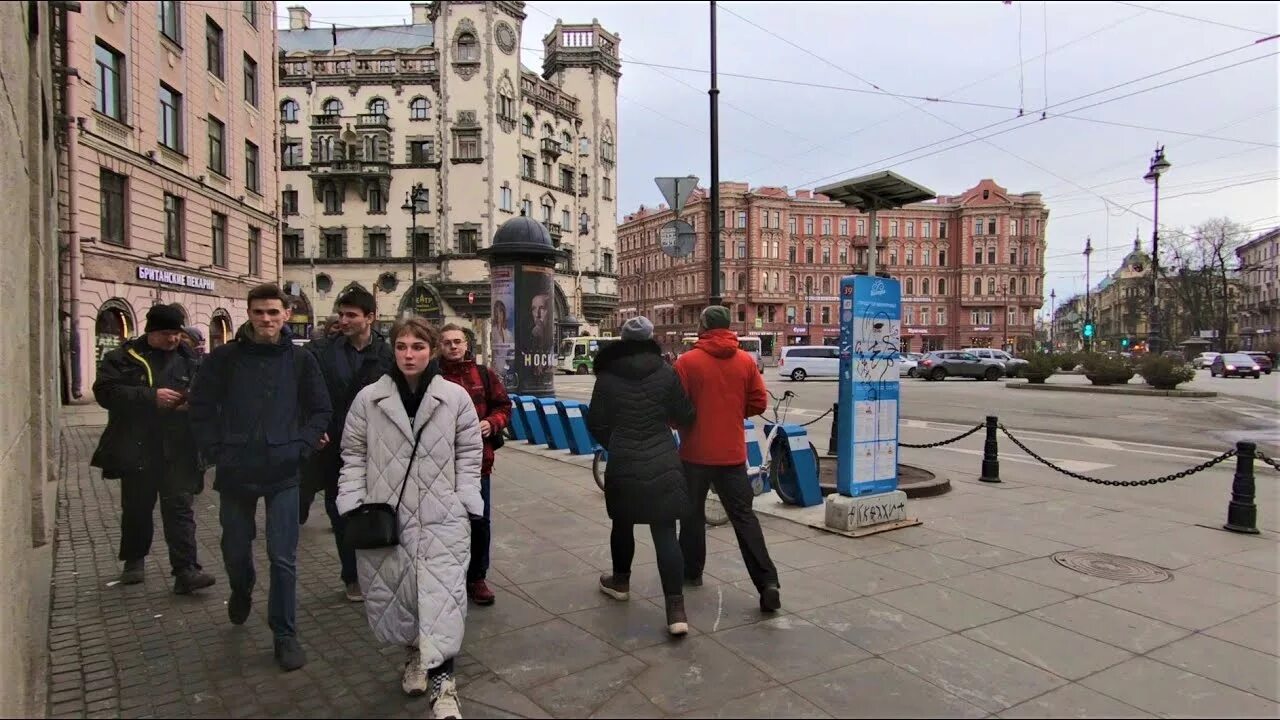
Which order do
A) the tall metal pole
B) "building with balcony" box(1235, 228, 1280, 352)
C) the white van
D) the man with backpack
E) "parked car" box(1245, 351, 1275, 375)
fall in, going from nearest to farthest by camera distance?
A: 1. the man with backpack
2. the tall metal pole
3. the white van
4. "parked car" box(1245, 351, 1275, 375)
5. "building with balcony" box(1235, 228, 1280, 352)

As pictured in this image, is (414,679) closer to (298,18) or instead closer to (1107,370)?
(1107,370)

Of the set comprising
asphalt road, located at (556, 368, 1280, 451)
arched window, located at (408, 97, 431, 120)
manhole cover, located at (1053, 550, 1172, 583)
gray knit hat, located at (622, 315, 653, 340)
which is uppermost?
arched window, located at (408, 97, 431, 120)

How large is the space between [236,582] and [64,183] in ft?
60.7

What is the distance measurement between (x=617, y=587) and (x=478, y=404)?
60.7 inches

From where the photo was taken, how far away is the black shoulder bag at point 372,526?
3137 millimetres

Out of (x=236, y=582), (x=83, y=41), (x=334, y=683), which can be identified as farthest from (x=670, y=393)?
(x=83, y=41)

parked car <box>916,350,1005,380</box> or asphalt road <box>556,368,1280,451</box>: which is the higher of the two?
parked car <box>916,350,1005,380</box>

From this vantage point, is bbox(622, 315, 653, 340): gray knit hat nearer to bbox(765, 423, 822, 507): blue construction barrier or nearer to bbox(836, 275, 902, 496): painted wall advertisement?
bbox(836, 275, 902, 496): painted wall advertisement

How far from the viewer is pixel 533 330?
13.5 m

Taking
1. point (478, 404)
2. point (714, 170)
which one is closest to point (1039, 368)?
point (714, 170)

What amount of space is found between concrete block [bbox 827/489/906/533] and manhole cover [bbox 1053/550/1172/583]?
4.31 feet

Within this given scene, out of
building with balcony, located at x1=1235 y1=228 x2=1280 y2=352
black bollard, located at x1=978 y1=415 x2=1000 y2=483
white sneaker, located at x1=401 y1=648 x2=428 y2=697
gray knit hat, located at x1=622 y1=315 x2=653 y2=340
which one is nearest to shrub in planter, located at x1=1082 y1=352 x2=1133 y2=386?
black bollard, located at x1=978 y1=415 x2=1000 y2=483

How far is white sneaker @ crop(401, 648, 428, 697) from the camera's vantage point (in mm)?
3367

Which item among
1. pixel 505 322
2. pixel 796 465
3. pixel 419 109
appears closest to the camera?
pixel 796 465
